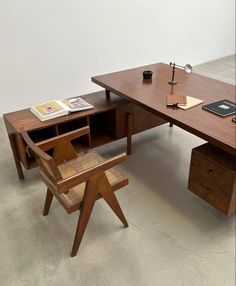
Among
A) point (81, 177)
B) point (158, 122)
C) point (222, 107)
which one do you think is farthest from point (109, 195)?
point (158, 122)

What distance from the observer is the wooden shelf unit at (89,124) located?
195cm

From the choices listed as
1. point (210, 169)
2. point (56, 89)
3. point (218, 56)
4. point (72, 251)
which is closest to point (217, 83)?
point (210, 169)

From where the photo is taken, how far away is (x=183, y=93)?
1938mm

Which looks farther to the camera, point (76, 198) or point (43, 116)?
point (43, 116)

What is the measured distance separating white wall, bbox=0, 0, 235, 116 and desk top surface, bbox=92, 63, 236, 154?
1.18m

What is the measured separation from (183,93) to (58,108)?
925mm

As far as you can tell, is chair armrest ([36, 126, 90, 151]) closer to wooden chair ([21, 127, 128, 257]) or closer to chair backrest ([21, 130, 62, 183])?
wooden chair ([21, 127, 128, 257])

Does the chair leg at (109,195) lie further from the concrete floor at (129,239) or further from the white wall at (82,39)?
the white wall at (82,39)

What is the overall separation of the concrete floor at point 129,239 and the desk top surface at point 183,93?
1.96 feet

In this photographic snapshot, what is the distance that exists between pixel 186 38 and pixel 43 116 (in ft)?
10.8

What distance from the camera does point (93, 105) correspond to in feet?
7.23

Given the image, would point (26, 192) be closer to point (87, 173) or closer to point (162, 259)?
point (87, 173)

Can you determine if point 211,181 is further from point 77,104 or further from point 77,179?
point 77,104

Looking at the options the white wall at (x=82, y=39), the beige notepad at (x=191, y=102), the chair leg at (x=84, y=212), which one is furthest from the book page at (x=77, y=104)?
the white wall at (x=82, y=39)
